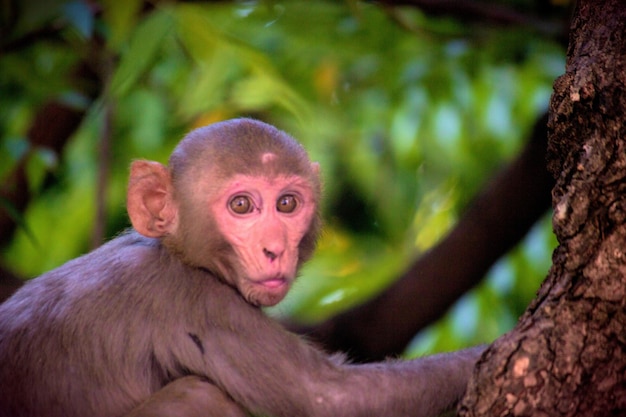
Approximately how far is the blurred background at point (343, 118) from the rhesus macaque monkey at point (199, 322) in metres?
0.93

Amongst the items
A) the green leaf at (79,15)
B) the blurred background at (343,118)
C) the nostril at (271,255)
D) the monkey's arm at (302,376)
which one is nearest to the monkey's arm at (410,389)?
the monkey's arm at (302,376)

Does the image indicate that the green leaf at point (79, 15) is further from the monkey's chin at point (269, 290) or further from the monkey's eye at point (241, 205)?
the monkey's chin at point (269, 290)

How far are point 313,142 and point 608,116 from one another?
11.0 feet

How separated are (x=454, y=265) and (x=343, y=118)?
6.78 ft

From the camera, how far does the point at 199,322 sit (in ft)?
12.0

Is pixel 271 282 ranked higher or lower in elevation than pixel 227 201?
lower

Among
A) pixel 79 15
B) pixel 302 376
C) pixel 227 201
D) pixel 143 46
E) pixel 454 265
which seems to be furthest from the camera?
pixel 454 265

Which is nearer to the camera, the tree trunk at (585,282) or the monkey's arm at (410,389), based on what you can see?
the tree trunk at (585,282)

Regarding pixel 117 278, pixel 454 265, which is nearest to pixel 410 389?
pixel 117 278

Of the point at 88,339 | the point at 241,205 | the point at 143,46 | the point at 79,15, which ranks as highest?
the point at 79,15

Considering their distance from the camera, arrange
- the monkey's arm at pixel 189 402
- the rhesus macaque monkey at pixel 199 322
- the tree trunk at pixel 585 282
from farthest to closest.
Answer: the rhesus macaque monkey at pixel 199 322 → the monkey's arm at pixel 189 402 → the tree trunk at pixel 585 282

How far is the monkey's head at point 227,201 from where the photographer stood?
12.5ft

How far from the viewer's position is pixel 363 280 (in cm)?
681

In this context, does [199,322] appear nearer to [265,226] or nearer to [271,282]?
[271,282]
